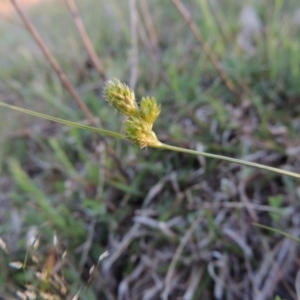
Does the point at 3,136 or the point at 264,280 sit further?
the point at 3,136

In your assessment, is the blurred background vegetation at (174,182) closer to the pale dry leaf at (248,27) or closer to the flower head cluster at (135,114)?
the pale dry leaf at (248,27)

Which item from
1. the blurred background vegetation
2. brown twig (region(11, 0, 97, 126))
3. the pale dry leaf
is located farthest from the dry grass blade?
the pale dry leaf

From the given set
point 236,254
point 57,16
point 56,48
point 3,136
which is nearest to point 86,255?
point 236,254

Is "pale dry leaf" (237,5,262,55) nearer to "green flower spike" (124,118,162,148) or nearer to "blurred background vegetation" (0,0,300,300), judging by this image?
"blurred background vegetation" (0,0,300,300)

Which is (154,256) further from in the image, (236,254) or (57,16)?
(57,16)

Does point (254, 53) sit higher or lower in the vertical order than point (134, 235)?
higher

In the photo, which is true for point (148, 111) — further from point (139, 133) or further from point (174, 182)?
point (174, 182)

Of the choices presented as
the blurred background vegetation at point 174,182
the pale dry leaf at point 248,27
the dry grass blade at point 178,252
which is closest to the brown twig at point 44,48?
the blurred background vegetation at point 174,182
